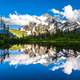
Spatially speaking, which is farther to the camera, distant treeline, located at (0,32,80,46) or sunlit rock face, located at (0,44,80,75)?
distant treeline, located at (0,32,80,46)

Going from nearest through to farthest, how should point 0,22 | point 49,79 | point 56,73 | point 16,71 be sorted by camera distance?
point 49,79 → point 56,73 → point 16,71 → point 0,22

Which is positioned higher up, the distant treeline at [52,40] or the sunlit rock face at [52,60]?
the distant treeline at [52,40]

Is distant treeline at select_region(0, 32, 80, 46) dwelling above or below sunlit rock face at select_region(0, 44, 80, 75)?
above

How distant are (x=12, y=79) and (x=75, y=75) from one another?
3949mm

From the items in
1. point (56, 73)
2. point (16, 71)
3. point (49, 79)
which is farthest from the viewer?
point (16, 71)

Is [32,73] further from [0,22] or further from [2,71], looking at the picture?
[0,22]

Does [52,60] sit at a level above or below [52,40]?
below

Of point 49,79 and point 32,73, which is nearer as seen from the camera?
point 49,79

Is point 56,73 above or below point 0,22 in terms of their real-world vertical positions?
below

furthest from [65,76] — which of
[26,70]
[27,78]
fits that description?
[26,70]

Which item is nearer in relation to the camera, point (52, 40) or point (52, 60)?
point (52, 60)

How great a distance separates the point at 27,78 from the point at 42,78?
914 millimetres

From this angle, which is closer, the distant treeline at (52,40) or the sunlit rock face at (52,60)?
the sunlit rock face at (52,60)

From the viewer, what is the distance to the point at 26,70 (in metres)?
27.6
